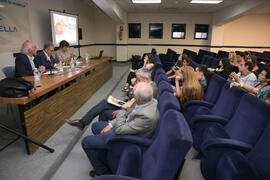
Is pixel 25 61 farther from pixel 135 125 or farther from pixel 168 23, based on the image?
pixel 168 23

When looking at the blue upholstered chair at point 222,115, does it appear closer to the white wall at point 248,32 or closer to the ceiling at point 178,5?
the ceiling at point 178,5

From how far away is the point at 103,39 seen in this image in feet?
35.7

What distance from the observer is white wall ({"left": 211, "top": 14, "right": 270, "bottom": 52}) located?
10.3 m

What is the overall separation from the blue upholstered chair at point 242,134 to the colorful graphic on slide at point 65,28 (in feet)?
17.8

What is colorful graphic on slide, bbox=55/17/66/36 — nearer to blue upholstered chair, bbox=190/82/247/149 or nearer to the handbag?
the handbag

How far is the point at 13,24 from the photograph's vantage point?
4.49 meters

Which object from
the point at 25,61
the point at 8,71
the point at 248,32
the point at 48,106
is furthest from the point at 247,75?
the point at 248,32

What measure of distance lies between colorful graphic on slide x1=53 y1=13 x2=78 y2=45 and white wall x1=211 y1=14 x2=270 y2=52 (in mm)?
7157

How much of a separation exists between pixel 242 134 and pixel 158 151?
105cm

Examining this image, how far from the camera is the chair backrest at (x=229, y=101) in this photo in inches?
82.9

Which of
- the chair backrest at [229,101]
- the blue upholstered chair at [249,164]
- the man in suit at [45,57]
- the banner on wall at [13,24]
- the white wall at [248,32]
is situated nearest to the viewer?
the blue upholstered chair at [249,164]

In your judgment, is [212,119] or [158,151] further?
[212,119]

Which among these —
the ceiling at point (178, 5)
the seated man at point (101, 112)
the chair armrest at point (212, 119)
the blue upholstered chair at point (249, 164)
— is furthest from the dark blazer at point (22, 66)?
the ceiling at point (178, 5)

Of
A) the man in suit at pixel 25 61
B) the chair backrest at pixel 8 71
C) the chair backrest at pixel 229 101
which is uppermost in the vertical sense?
the man in suit at pixel 25 61
